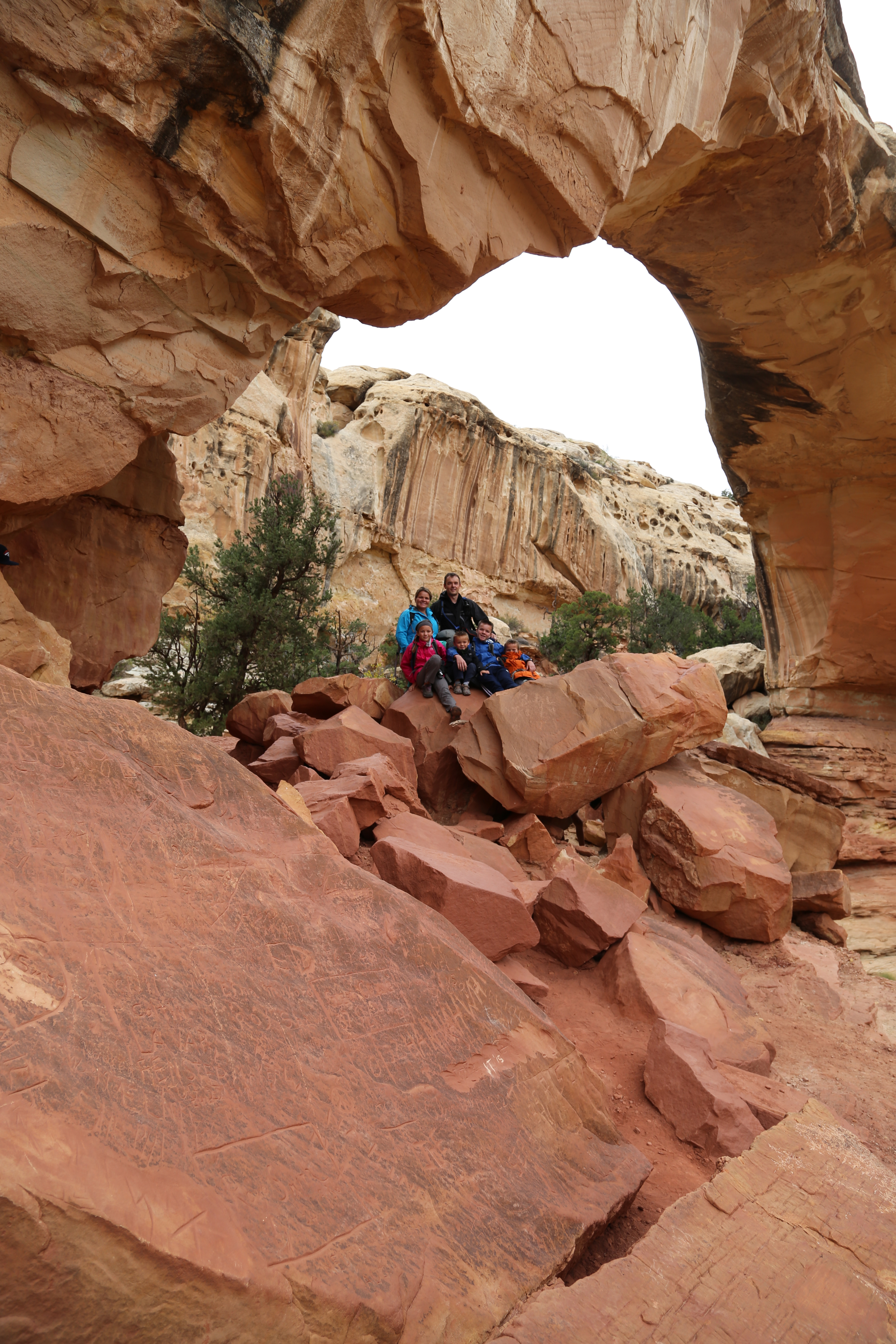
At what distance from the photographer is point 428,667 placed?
6.50 meters

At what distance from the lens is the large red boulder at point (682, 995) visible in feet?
11.3

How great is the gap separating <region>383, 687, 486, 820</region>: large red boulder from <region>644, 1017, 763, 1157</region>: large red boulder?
9.55 feet

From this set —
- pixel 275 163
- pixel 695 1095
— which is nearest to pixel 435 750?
pixel 695 1095

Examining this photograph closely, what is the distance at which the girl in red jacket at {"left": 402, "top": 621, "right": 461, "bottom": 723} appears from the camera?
637cm

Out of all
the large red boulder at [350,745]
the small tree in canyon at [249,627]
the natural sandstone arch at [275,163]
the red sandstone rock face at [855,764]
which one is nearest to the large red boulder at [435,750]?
the large red boulder at [350,745]

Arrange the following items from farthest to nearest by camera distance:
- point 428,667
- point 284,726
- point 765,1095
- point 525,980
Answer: point 428,667 < point 284,726 < point 525,980 < point 765,1095

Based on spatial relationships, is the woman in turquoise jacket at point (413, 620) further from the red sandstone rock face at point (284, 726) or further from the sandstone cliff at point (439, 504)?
the sandstone cliff at point (439, 504)

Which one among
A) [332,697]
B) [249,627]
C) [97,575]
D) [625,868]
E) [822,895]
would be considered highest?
[97,575]

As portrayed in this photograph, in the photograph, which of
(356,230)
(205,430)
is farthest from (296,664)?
(205,430)

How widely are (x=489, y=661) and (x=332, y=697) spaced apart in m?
1.56

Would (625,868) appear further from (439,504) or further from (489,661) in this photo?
(439,504)

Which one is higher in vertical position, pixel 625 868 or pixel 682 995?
pixel 625 868

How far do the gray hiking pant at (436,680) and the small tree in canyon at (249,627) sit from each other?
11.4 ft

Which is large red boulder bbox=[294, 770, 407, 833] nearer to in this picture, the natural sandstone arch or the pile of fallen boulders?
the pile of fallen boulders
